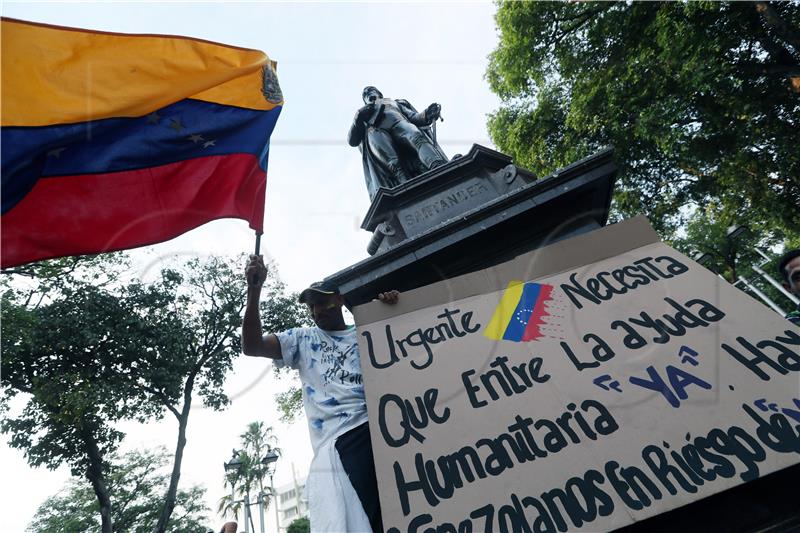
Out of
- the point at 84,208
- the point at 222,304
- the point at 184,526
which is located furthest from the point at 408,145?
the point at 184,526

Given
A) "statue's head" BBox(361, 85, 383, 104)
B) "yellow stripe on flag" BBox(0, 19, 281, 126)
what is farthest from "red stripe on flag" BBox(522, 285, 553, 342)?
"statue's head" BBox(361, 85, 383, 104)

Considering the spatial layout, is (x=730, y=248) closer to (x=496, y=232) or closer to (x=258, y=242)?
(x=496, y=232)

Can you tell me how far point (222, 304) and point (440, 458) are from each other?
1496cm

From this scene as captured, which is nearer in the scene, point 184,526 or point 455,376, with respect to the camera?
point 455,376

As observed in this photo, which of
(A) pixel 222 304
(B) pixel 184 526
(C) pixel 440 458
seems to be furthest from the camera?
(B) pixel 184 526

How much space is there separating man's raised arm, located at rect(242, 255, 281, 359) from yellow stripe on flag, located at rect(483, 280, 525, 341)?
1270 mm

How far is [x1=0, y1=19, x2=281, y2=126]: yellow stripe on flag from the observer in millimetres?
2523

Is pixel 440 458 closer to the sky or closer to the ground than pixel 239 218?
closer to the ground

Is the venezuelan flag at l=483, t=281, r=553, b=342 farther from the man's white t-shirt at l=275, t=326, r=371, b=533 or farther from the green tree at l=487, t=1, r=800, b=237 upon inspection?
the green tree at l=487, t=1, r=800, b=237

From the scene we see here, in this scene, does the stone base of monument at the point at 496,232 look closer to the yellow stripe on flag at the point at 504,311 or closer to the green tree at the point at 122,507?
the yellow stripe on flag at the point at 504,311

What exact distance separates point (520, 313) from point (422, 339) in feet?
1.91

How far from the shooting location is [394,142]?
A: 22.0 feet

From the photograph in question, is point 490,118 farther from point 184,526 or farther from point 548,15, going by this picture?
point 184,526

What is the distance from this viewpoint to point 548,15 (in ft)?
34.5
